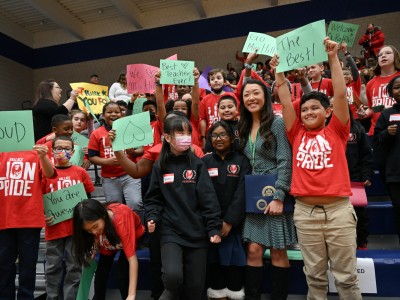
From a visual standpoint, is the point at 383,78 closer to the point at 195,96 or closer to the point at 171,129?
the point at 195,96

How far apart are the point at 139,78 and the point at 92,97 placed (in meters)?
0.97

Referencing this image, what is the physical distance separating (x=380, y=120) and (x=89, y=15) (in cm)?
1131

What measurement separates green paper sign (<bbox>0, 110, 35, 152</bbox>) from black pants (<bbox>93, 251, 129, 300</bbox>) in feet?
3.19

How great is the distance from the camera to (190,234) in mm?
2227

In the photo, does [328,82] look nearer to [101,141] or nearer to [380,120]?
[380,120]

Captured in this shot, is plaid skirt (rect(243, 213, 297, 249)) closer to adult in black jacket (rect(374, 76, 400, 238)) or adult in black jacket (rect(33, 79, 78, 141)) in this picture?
adult in black jacket (rect(374, 76, 400, 238))

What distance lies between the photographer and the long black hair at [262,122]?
2.37 metres

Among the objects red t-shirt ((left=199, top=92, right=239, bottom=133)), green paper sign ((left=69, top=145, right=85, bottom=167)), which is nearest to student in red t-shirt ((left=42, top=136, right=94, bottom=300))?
green paper sign ((left=69, top=145, right=85, bottom=167))

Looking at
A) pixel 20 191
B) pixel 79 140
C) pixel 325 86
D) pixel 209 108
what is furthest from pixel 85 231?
pixel 325 86

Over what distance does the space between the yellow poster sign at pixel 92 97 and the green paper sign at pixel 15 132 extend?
5.08 feet

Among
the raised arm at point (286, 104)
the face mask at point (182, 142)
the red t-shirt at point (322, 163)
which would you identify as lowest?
the red t-shirt at point (322, 163)

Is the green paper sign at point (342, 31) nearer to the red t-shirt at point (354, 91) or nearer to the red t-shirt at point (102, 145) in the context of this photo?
the red t-shirt at point (354, 91)

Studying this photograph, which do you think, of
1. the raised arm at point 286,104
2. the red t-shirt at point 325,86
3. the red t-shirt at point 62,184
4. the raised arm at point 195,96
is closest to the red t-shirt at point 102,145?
the red t-shirt at point 62,184

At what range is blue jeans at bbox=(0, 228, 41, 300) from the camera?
2535 mm
